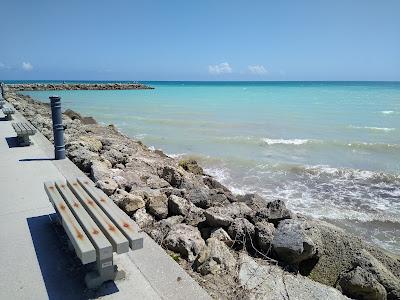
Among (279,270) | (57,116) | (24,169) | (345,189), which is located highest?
(57,116)

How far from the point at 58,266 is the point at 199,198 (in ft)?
9.29

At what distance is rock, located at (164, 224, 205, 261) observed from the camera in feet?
13.2

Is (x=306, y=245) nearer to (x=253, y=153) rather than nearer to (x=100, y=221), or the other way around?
(x=100, y=221)

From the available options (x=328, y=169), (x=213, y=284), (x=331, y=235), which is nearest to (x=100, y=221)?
(x=213, y=284)

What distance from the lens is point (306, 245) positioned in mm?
4266

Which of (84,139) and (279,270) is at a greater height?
(84,139)

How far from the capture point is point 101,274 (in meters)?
3.00

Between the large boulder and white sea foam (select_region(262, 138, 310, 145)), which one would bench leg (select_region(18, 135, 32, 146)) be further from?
white sea foam (select_region(262, 138, 310, 145))

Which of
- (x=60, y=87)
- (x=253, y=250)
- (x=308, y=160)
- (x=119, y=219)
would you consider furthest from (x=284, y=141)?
(x=60, y=87)

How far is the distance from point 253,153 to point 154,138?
5.27 metres

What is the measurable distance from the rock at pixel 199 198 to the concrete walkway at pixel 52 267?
1903 millimetres

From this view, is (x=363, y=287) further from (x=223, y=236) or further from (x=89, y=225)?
(x=89, y=225)

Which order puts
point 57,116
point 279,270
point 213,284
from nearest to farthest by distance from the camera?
point 213,284, point 279,270, point 57,116

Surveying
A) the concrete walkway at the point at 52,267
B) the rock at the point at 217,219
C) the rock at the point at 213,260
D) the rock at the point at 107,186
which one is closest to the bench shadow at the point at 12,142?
the concrete walkway at the point at 52,267
